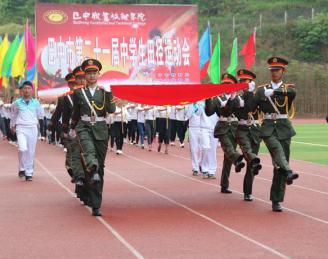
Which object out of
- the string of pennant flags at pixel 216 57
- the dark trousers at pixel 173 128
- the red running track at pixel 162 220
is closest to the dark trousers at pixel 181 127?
the dark trousers at pixel 173 128

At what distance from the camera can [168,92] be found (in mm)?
12422

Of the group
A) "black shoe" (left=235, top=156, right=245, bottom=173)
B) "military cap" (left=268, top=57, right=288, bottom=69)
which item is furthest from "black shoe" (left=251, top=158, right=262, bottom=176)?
"military cap" (left=268, top=57, right=288, bottom=69)

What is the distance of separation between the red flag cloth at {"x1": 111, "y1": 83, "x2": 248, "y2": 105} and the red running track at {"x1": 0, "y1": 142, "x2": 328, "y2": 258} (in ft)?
5.12

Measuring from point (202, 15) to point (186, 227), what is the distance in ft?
262

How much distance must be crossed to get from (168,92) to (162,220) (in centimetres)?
228

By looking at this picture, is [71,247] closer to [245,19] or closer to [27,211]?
[27,211]

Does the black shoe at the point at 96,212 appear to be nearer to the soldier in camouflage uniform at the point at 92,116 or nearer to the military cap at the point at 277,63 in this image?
the soldier in camouflage uniform at the point at 92,116

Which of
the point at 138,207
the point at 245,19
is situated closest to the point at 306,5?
the point at 245,19

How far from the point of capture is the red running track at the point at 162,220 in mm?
8797

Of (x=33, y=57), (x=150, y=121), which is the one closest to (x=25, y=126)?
(x=150, y=121)

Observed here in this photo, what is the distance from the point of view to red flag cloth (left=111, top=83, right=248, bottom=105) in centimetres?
1236

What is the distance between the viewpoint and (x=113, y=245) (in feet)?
29.7

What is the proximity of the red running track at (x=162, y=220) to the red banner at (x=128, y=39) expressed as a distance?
73.9 feet

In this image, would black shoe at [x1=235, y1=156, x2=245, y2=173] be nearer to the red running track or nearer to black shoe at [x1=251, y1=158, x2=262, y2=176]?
black shoe at [x1=251, y1=158, x2=262, y2=176]
